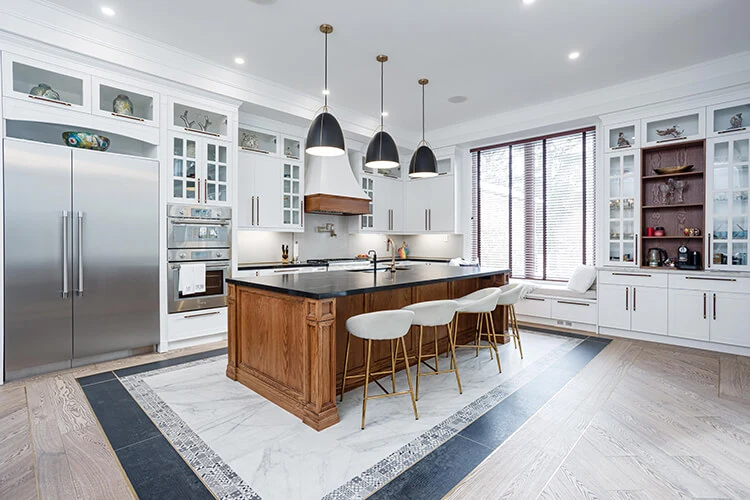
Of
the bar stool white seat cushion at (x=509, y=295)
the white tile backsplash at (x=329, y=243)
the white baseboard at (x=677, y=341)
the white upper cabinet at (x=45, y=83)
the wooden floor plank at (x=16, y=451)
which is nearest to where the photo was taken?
the wooden floor plank at (x=16, y=451)

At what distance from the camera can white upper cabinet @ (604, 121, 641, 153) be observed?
473 centimetres

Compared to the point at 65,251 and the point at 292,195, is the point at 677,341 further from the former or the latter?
the point at 65,251

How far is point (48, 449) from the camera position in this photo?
2.16 meters

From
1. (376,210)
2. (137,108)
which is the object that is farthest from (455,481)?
(376,210)

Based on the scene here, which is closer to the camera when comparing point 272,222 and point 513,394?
point 513,394

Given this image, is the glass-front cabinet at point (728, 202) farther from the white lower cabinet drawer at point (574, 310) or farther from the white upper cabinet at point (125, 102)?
the white upper cabinet at point (125, 102)

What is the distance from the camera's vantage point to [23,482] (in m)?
1.87

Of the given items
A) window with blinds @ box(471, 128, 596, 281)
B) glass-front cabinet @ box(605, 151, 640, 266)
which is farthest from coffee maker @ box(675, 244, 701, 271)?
window with blinds @ box(471, 128, 596, 281)

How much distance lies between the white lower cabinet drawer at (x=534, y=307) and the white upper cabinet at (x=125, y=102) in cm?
519

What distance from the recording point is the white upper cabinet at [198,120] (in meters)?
4.15

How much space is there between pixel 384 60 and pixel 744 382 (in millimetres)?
4470

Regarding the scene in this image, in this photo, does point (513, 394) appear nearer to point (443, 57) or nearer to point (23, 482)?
point (23, 482)

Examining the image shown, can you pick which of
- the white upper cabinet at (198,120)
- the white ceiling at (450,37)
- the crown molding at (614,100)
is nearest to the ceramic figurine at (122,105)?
the white upper cabinet at (198,120)

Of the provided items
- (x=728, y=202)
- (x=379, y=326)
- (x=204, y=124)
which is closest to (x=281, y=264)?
(x=204, y=124)
